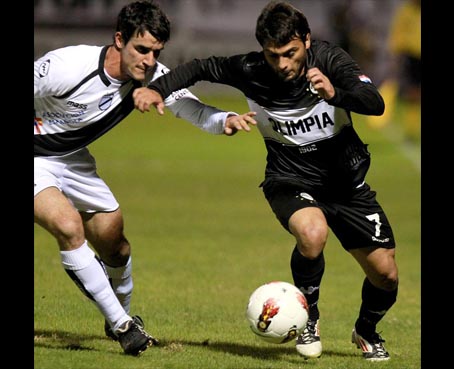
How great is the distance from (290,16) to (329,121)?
2.61ft

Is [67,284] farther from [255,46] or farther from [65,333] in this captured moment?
[255,46]

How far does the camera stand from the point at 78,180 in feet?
24.1

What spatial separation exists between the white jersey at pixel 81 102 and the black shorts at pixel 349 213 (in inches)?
24.7

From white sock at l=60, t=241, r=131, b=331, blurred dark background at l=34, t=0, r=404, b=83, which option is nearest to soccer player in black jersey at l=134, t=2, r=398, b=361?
white sock at l=60, t=241, r=131, b=331

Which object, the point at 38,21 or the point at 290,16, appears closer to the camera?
the point at 290,16

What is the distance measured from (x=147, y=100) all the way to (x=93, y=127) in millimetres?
733

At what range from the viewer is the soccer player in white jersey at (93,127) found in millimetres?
6816

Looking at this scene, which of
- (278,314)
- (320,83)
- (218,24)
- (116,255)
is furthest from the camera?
(218,24)

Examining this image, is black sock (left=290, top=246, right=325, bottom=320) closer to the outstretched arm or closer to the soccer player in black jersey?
the soccer player in black jersey

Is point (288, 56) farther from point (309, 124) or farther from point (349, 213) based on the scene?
point (349, 213)

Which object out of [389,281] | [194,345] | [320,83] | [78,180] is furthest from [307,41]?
[194,345]

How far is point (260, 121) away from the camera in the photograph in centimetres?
726

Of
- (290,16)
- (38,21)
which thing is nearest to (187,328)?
(290,16)
